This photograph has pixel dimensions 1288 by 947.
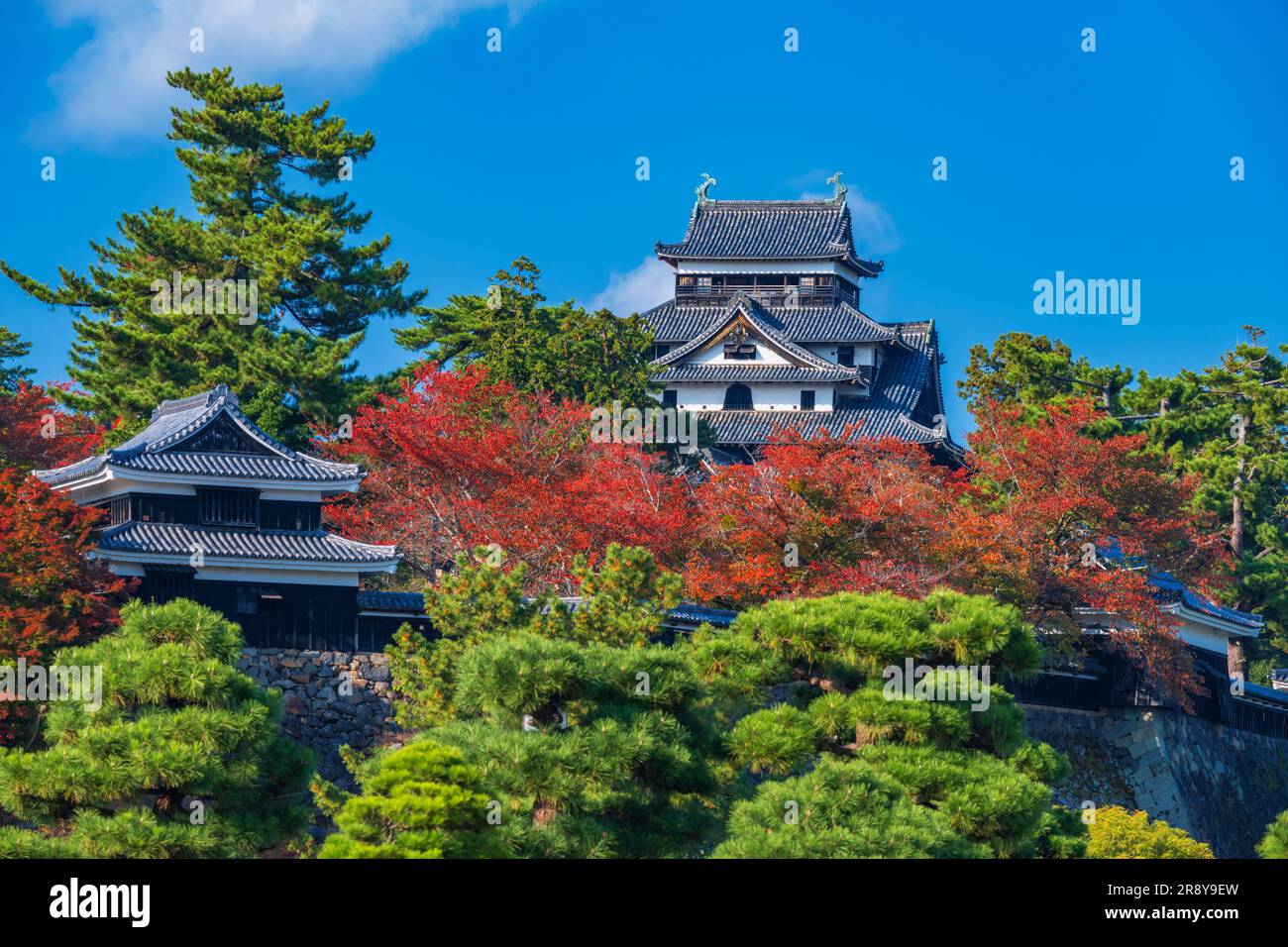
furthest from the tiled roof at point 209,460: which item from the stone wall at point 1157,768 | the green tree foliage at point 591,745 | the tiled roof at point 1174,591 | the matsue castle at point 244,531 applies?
the tiled roof at point 1174,591

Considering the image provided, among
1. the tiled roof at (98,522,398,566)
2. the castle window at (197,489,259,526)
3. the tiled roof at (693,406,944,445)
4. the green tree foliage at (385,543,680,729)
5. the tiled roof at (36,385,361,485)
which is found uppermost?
the tiled roof at (693,406,944,445)

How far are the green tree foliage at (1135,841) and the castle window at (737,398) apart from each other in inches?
1189

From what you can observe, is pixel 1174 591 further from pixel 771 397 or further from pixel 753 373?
pixel 753 373

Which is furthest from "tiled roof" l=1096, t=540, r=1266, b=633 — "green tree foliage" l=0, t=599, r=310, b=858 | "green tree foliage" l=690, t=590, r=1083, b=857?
"green tree foliage" l=0, t=599, r=310, b=858

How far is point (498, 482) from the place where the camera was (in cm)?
3619

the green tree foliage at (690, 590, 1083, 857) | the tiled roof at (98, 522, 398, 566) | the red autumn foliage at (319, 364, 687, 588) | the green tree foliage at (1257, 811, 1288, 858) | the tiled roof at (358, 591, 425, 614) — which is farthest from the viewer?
the red autumn foliage at (319, 364, 687, 588)

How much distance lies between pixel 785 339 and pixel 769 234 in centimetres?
861

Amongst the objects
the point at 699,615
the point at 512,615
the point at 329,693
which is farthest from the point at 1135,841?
the point at 329,693

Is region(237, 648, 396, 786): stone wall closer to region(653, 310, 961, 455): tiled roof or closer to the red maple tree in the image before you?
the red maple tree

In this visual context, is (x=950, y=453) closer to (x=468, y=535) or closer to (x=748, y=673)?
(x=468, y=535)

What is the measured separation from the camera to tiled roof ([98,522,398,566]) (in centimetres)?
2975

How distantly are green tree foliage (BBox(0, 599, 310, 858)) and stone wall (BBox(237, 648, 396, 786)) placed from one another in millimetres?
8531

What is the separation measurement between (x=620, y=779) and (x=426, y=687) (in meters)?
7.19
